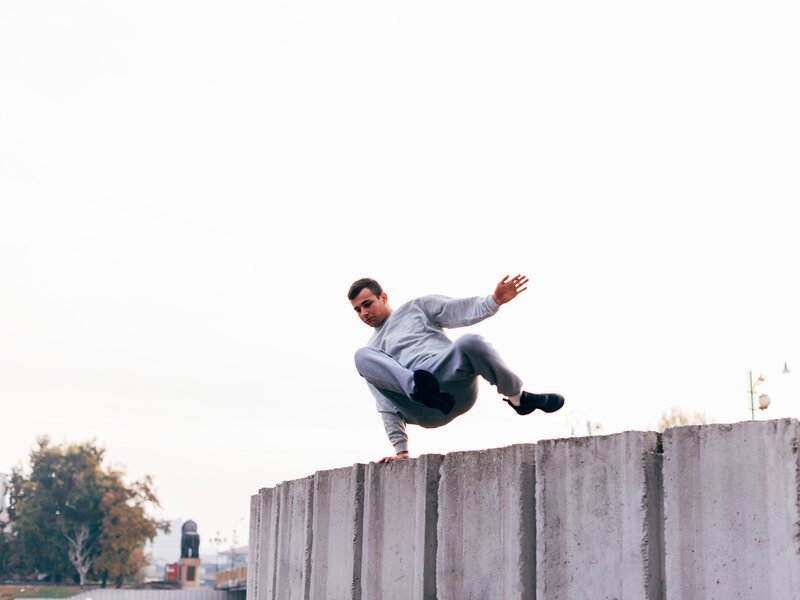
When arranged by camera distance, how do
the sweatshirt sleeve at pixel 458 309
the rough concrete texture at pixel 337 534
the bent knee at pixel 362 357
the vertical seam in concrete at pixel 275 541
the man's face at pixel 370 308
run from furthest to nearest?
the vertical seam in concrete at pixel 275 541
the man's face at pixel 370 308
the bent knee at pixel 362 357
the rough concrete texture at pixel 337 534
the sweatshirt sleeve at pixel 458 309

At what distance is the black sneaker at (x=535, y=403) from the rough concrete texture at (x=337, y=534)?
1231 mm

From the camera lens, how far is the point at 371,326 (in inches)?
317

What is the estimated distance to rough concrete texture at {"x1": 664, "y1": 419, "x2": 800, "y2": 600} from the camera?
4676 mm

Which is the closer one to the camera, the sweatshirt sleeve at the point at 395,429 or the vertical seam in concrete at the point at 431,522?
the vertical seam in concrete at the point at 431,522

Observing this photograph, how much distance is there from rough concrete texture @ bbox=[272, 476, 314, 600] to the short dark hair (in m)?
1.53

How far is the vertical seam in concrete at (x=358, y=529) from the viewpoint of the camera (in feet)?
24.1

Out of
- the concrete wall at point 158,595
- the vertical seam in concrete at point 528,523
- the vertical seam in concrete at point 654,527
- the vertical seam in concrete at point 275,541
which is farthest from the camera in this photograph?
the concrete wall at point 158,595

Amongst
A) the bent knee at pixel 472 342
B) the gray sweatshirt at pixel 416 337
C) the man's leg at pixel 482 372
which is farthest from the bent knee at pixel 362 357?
the bent knee at pixel 472 342

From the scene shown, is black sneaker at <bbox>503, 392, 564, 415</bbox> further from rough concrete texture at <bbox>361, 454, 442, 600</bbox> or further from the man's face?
the man's face

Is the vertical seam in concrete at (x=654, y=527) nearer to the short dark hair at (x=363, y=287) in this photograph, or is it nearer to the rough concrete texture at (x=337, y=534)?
A: the rough concrete texture at (x=337, y=534)

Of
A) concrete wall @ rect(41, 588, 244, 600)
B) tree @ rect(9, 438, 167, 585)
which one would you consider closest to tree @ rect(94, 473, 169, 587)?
tree @ rect(9, 438, 167, 585)

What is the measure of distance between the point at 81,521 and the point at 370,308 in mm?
82022

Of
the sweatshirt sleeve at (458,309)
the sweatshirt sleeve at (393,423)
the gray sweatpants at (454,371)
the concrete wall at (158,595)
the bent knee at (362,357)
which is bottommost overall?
the concrete wall at (158,595)

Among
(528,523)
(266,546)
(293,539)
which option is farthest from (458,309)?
(266,546)
